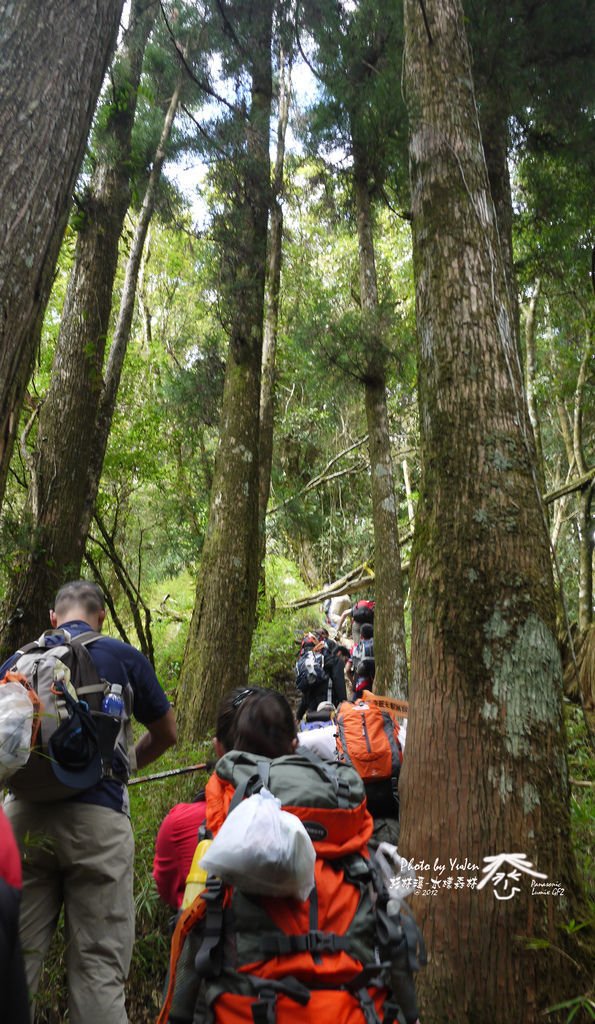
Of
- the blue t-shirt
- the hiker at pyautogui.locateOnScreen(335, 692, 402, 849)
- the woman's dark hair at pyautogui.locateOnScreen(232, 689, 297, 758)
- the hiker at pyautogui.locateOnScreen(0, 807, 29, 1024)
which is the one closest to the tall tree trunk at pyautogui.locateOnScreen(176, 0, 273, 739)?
the hiker at pyautogui.locateOnScreen(335, 692, 402, 849)

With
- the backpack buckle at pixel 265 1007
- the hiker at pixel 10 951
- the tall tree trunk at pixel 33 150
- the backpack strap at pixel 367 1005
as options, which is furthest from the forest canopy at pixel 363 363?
the hiker at pixel 10 951

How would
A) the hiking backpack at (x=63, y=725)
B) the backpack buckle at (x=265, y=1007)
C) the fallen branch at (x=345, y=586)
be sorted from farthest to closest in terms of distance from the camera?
the fallen branch at (x=345, y=586)
the hiking backpack at (x=63, y=725)
the backpack buckle at (x=265, y=1007)

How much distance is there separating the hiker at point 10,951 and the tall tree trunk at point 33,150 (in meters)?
1.52

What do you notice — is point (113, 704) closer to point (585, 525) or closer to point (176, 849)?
point (176, 849)

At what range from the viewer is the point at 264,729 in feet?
7.90

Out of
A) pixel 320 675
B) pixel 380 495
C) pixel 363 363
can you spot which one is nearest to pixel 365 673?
pixel 320 675

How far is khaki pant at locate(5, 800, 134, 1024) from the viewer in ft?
7.72

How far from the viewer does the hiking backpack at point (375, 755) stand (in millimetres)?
3607

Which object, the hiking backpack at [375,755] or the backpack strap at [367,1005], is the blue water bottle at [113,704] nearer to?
the backpack strap at [367,1005]

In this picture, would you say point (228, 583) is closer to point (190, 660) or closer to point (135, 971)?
point (190, 660)

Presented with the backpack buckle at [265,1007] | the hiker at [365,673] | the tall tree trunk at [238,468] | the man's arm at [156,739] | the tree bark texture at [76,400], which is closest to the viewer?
the backpack buckle at [265,1007]

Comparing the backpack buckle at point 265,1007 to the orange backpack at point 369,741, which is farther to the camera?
the orange backpack at point 369,741

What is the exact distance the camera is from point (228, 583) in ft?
20.9

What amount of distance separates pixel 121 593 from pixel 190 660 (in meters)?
7.39
